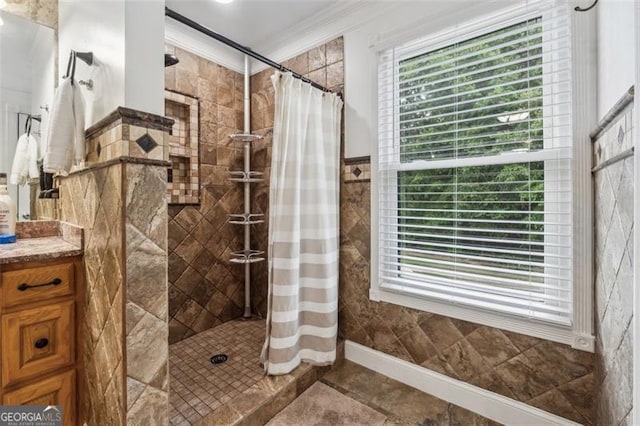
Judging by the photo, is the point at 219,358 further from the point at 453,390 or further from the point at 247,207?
the point at 453,390

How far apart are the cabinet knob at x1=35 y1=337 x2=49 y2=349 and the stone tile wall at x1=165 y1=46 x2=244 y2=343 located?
0.99 metres

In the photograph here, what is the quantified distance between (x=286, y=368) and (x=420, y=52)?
6.84 feet

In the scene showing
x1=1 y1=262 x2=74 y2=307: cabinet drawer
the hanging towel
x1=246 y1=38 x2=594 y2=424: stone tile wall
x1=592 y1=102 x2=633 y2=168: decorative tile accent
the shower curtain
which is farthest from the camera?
the shower curtain

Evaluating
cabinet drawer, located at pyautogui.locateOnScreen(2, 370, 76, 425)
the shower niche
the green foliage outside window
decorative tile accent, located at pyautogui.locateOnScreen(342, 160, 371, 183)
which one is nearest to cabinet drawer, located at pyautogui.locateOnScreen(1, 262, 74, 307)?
cabinet drawer, located at pyautogui.locateOnScreen(2, 370, 76, 425)

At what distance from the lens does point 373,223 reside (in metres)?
1.97

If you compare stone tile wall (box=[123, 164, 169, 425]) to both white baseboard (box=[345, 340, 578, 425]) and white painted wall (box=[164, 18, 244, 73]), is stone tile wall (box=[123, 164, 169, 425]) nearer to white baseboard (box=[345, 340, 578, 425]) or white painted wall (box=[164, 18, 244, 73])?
white baseboard (box=[345, 340, 578, 425])

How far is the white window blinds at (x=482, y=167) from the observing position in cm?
140

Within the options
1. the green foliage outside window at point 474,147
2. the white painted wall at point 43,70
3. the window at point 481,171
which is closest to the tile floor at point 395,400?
the window at point 481,171

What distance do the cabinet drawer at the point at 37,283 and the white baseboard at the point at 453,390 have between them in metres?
1.68

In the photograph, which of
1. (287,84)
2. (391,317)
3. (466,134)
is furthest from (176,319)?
(466,134)

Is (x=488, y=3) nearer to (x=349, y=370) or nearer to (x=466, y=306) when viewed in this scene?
(x=466, y=306)

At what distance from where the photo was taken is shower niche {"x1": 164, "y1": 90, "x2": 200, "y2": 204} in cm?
228

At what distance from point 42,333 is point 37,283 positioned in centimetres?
22

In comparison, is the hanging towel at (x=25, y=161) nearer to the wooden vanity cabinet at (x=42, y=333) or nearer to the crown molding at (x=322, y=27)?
the wooden vanity cabinet at (x=42, y=333)
